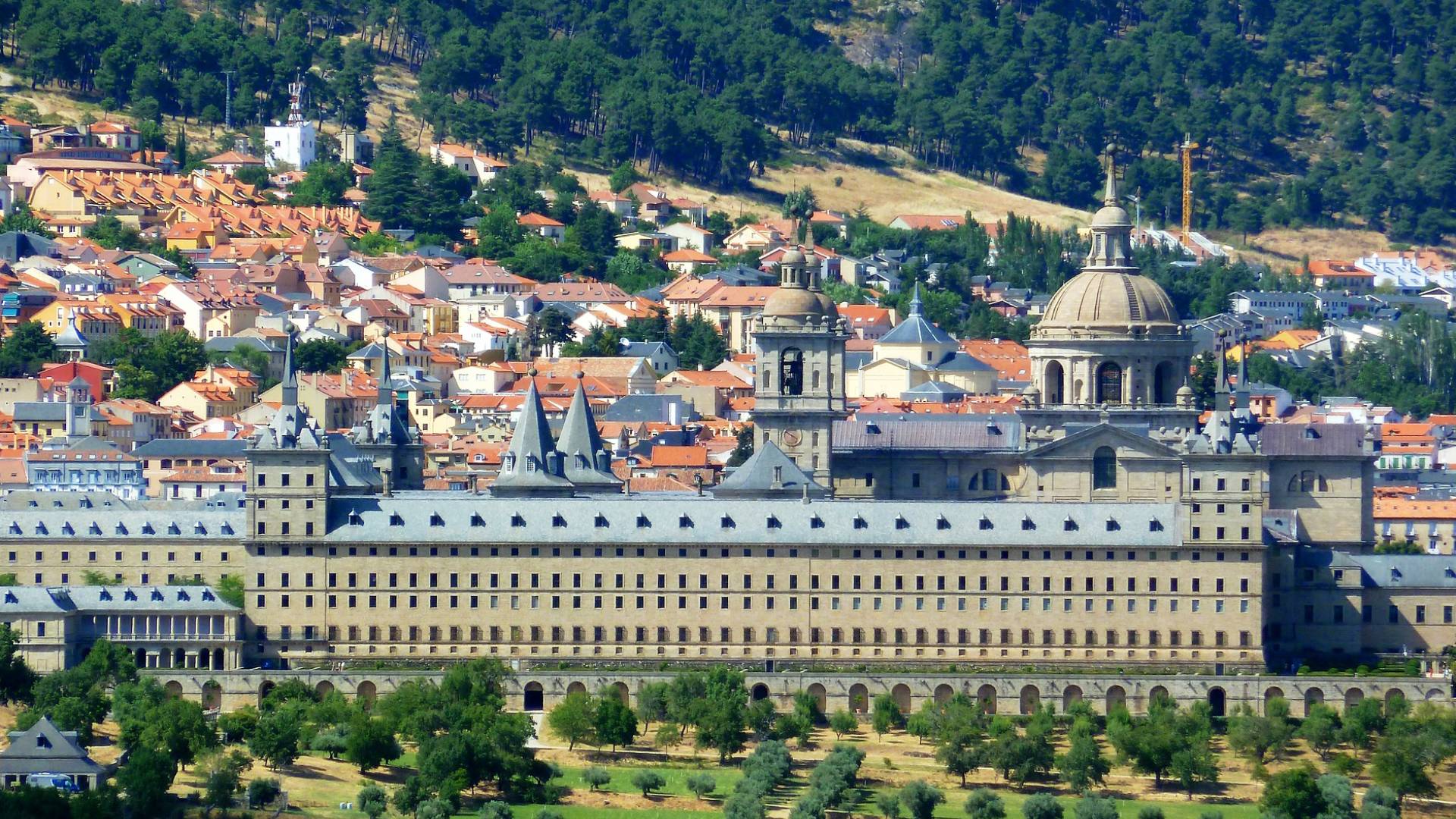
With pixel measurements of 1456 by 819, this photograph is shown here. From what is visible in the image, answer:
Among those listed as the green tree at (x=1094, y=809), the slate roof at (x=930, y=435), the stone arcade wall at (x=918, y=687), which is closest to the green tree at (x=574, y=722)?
the stone arcade wall at (x=918, y=687)

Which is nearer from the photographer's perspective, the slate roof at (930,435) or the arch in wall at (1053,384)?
the slate roof at (930,435)

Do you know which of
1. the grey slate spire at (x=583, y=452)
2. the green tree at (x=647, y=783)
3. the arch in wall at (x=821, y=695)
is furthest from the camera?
the grey slate spire at (x=583, y=452)

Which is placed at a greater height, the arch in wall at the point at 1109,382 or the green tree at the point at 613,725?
the arch in wall at the point at 1109,382

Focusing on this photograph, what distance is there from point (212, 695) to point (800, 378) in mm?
25522

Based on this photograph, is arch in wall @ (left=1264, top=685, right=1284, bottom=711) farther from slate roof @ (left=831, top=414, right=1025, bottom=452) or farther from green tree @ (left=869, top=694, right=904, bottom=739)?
slate roof @ (left=831, top=414, right=1025, bottom=452)

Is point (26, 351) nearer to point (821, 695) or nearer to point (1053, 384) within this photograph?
point (1053, 384)

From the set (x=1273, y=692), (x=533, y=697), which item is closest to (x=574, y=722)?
(x=533, y=697)

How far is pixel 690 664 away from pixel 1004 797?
14.8 metres

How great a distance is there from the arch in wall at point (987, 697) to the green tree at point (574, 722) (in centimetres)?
1295

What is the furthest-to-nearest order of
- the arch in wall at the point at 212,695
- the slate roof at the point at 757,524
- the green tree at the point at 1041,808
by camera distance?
1. the slate roof at the point at 757,524
2. the arch in wall at the point at 212,695
3. the green tree at the point at 1041,808

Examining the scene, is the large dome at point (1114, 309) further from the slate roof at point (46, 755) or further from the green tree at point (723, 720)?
the slate roof at point (46, 755)

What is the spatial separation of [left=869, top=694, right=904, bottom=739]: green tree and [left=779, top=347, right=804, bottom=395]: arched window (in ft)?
53.9

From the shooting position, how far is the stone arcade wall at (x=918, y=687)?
125938 mm

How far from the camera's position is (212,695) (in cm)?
12550
